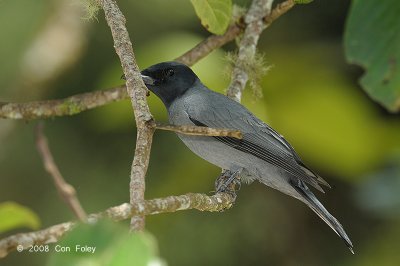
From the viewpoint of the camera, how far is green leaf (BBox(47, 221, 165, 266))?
4.45 ft

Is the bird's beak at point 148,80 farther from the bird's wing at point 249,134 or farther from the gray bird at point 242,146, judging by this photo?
the bird's wing at point 249,134

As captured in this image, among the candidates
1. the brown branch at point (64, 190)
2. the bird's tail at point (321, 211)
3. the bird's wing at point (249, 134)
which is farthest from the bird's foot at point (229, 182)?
the brown branch at point (64, 190)

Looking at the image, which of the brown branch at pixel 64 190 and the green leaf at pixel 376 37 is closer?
the brown branch at pixel 64 190

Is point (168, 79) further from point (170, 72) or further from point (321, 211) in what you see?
point (321, 211)

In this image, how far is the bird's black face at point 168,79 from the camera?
4.47 m

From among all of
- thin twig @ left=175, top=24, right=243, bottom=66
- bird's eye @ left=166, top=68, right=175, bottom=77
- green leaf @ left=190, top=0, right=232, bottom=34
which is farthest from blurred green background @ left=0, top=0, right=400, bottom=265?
green leaf @ left=190, top=0, right=232, bottom=34

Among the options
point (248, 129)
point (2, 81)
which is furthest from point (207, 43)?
point (2, 81)

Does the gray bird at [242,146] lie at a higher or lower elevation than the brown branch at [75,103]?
lower

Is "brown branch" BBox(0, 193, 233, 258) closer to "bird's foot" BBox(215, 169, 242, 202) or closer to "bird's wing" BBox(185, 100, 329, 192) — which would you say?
"bird's foot" BBox(215, 169, 242, 202)

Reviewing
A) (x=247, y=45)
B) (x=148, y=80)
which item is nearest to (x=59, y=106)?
(x=148, y=80)

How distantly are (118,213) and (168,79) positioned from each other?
8.98 ft

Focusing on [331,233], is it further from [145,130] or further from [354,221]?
[145,130]

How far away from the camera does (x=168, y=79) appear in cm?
454

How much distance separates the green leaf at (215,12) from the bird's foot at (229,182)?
976mm
